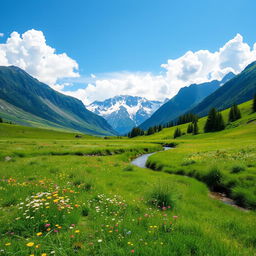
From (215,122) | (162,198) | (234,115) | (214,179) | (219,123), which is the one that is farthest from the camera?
(234,115)

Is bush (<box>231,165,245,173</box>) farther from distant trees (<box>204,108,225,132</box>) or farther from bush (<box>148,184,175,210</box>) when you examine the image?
distant trees (<box>204,108,225,132</box>)

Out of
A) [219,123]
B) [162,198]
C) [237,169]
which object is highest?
[219,123]

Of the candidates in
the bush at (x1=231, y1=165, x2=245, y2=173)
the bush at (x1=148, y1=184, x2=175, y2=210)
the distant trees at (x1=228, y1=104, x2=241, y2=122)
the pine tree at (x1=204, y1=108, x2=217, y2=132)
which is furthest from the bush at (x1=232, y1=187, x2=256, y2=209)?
the distant trees at (x1=228, y1=104, x2=241, y2=122)

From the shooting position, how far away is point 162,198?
838 cm

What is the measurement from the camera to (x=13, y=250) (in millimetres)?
4188

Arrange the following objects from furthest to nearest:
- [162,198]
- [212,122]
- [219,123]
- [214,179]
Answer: [212,122], [219,123], [214,179], [162,198]

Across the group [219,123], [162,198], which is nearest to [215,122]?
[219,123]

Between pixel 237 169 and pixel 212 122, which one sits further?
pixel 212 122

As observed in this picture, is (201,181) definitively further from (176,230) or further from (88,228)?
(88,228)

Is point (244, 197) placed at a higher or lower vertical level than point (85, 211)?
higher

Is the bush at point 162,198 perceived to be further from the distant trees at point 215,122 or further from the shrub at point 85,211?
the distant trees at point 215,122

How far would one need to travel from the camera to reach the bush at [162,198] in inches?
324

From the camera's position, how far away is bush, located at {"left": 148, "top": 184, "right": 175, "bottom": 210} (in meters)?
8.23

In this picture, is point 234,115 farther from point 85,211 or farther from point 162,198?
point 85,211
